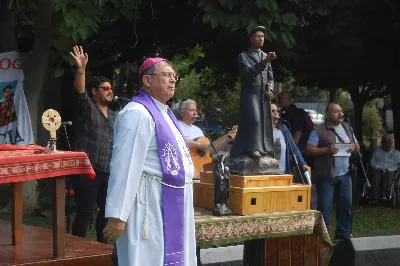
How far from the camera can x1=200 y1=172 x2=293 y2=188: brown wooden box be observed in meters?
6.46

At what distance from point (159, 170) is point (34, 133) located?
759 centimetres

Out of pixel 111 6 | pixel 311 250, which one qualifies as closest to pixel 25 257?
pixel 311 250

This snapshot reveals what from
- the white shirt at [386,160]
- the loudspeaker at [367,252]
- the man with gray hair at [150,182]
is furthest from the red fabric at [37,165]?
the white shirt at [386,160]

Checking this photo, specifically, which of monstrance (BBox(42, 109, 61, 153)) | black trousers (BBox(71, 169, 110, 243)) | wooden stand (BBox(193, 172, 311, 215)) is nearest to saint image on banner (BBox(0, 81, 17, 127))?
black trousers (BBox(71, 169, 110, 243))

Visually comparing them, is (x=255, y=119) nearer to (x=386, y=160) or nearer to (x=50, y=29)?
(x=50, y=29)

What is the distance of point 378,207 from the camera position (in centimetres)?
1371

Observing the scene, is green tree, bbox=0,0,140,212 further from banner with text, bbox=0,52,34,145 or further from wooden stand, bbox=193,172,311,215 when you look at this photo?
wooden stand, bbox=193,172,311,215

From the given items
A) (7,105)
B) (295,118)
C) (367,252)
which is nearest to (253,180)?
(367,252)

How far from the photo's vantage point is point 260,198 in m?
6.45

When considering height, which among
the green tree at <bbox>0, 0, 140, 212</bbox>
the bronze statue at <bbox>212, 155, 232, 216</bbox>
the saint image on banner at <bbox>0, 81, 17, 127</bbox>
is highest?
the green tree at <bbox>0, 0, 140, 212</bbox>

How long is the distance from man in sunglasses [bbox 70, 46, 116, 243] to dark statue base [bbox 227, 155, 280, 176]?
4.05 feet

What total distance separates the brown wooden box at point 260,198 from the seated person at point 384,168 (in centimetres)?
742

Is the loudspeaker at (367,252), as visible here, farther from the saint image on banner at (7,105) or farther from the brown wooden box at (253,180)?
the saint image on banner at (7,105)

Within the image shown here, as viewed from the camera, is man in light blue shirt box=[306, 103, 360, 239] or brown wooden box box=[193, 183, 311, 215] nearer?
brown wooden box box=[193, 183, 311, 215]
